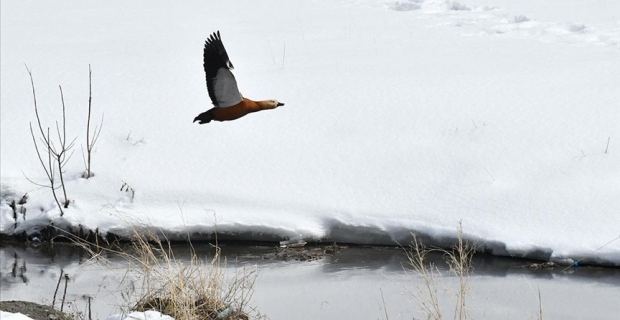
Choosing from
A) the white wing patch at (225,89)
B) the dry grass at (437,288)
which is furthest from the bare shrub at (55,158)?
the dry grass at (437,288)

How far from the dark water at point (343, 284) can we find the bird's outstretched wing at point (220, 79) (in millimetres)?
1353

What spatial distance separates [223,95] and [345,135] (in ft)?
10.7

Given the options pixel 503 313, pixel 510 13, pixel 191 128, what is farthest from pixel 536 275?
pixel 510 13

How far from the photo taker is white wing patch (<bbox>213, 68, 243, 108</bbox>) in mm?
4891

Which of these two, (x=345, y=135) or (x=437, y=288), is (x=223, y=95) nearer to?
(x=437, y=288)

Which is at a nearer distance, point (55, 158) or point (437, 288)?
point (437, 288)

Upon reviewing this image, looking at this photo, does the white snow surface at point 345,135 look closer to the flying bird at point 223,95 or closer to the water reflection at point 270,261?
the water reflection at point 270,261

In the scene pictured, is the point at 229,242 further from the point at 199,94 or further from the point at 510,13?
the point at 510,13

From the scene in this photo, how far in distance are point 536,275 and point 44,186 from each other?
3.81 meters

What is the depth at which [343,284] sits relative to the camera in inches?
249

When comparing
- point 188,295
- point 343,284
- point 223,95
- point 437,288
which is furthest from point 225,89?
point 437,288

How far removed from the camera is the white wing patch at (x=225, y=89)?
489 cm

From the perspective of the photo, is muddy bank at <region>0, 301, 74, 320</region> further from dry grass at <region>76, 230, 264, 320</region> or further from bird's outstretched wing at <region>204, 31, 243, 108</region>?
bird's outstretched wing at <region>204, 31, 243, 108</region>

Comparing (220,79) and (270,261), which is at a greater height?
(220,79)
